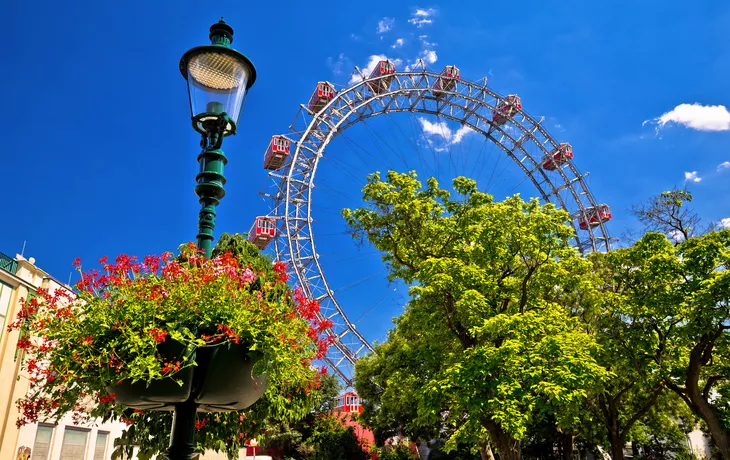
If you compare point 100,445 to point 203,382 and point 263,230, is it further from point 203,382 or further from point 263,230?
point 203,382

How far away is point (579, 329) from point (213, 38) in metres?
14.2

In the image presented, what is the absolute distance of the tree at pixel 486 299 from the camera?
11898 mm

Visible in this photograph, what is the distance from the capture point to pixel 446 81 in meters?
41.1

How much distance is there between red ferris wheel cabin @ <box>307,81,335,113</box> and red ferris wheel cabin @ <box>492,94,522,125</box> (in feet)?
46.7

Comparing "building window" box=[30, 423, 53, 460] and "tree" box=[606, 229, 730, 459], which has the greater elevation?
"tree" box=[606, 229, 730, 459]

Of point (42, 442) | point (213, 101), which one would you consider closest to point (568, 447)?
point (42, 442)

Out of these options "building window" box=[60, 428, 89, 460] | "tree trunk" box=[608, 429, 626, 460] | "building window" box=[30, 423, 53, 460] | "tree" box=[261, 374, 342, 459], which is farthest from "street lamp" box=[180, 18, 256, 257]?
"tree" box=[261, 374, 342, 459]

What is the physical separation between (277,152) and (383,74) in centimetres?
992

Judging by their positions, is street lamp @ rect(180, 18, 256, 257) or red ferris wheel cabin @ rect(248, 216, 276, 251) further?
red ferris wheel cabin @ rect(248, 216, 276, 251)

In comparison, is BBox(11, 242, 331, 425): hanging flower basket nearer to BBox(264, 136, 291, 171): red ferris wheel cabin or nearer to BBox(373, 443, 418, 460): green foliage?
BBox(373, 443, 418, 460): green foliage

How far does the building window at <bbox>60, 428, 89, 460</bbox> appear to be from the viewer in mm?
16641

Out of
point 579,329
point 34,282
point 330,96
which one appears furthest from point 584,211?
point 34,282

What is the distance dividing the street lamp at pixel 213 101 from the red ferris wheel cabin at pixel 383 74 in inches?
1374

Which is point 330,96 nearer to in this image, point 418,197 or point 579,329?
point 418,197
